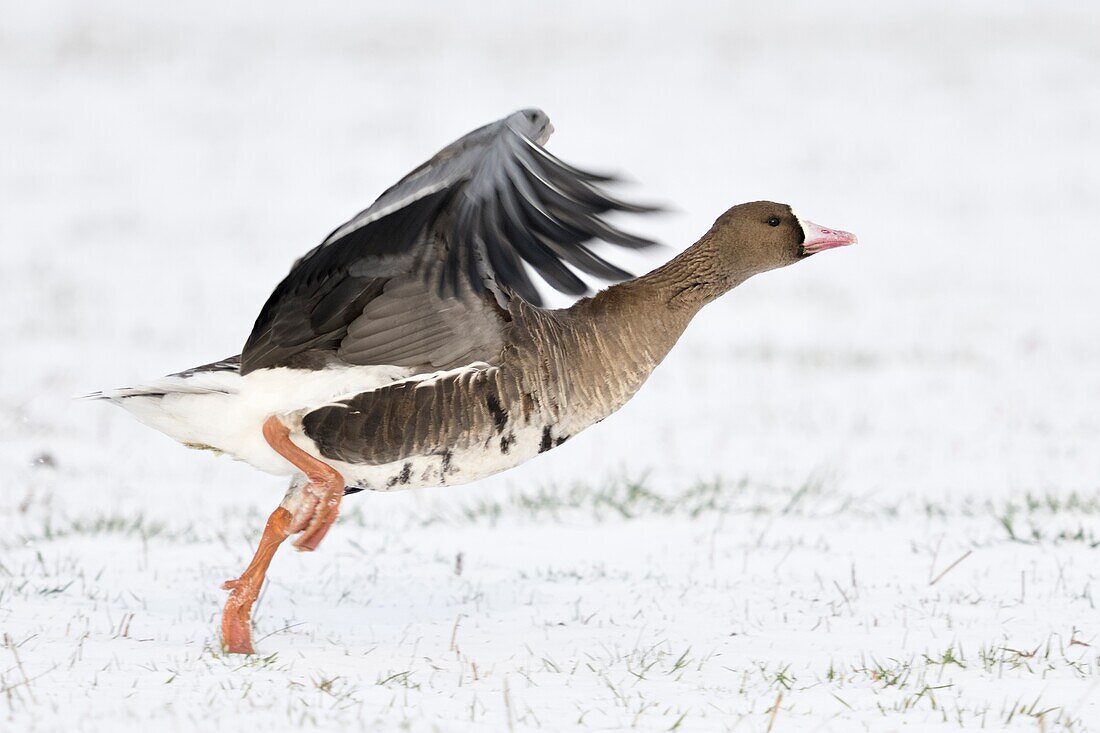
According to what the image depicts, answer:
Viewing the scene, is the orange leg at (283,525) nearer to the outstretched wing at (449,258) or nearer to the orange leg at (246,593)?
the orange leg at (246,593)

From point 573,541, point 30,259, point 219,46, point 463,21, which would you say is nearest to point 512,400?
point 573,541

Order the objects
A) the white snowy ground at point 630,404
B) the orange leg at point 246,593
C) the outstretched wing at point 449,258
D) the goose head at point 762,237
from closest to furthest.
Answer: the outstretched wing at point 449,258
the white snowy ground at point 630,404
the orange leg at point 246,593
the goose head at point 762,237

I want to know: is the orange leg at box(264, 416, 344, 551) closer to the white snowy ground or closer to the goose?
the goose

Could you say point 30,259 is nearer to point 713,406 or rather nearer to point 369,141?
point 369,141

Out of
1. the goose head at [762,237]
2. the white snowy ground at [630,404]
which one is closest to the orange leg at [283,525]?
the white snowy ground at [630,404]

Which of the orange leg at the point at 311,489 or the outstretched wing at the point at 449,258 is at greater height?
the outstretched wing at the point at 449,258

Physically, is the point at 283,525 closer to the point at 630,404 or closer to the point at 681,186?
the point at 630,404

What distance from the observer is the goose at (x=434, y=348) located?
422cm

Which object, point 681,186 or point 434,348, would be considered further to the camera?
point 681,186

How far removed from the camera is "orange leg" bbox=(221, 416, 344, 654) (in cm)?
471

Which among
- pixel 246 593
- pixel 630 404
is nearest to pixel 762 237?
pixel 246 593

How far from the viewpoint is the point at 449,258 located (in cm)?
426

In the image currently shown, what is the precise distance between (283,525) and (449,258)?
1.30 metres

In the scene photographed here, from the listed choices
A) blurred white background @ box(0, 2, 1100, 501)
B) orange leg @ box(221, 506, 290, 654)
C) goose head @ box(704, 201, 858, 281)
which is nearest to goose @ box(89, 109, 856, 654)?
orange leg @ box(221, 506, 290, 654)
